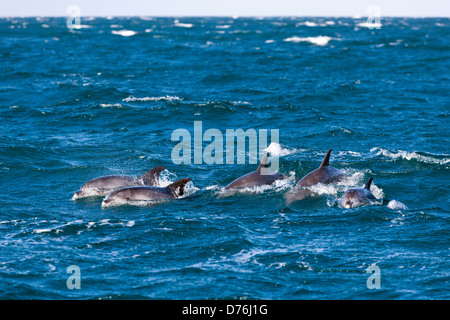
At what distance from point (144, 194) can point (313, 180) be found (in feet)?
18.0

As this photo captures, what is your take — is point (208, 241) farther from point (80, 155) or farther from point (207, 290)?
point (80, 155)

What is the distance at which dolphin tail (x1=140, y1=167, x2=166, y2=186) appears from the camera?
21.2 meters

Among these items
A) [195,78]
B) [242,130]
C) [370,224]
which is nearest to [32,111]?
[242,130]

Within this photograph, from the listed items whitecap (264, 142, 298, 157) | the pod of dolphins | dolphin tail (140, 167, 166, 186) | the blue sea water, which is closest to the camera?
the blue sea water

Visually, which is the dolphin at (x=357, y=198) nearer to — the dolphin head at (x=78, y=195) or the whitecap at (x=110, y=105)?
the dolphin head at (x=78, y=195)

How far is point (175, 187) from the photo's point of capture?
2033cm

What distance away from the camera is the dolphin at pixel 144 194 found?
19.7m

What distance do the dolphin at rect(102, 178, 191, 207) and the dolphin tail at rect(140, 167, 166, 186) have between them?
2.96 feet

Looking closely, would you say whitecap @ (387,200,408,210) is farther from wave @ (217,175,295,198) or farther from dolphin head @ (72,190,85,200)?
dolphin head @ (72,190,85,200)

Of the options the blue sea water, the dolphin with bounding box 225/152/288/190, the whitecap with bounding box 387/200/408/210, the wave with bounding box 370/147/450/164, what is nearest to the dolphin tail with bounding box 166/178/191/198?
the blue sea water

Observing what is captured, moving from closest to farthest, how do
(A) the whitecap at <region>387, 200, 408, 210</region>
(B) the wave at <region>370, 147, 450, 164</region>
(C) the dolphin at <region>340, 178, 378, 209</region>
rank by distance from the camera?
1. (C) the dolphin at <region>340, 178, 378, 209</region>
2. (A) the whitecap at <region>387, 200, 408, 210</region>
3. (B) the wave at <region>370, 147, 450, 164</region>

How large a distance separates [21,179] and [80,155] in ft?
11.0

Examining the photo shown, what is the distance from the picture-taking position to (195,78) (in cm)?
5088

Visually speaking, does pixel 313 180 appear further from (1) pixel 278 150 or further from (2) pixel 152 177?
(1) pixel 278 150
